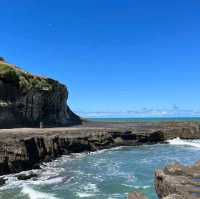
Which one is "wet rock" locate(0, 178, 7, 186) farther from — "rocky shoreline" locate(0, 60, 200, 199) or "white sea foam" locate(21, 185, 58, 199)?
"white sea foam" locate(21, 185, 58, 199)

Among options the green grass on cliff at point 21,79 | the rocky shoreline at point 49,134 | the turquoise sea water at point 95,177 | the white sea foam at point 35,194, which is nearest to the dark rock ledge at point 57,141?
the rocky shoreline at point 49,134

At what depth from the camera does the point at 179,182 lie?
17062 millimetres

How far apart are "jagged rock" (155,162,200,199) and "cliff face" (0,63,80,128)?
1649 inches

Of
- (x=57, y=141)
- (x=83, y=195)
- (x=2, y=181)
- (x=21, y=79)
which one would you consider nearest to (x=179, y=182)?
(x=83, y=195)

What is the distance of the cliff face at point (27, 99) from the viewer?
60406mm

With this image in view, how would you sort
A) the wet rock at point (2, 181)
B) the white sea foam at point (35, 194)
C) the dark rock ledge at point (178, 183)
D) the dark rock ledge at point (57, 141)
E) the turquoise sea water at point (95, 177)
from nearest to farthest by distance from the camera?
the dark rock ledge at point (178, 183) → the white sea foam at point (35, 194) → the turquoise sea water at point (95, 177) → the wet rock at point (2, 181) → the dark rock ledge at point (57, 141)

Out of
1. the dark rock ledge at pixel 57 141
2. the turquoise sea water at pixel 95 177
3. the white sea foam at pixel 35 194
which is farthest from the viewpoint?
the dark rock ledge at pixel 57 141

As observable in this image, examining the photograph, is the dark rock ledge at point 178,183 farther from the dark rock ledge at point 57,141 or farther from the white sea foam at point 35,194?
the dark rock ledge at point 57,141

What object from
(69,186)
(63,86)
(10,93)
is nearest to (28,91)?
(10,93)

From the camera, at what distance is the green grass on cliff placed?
62.6m

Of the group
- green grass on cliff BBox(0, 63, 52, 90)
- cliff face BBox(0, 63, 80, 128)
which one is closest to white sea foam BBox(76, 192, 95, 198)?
cliff face BBox(0, 63, 80, 128)

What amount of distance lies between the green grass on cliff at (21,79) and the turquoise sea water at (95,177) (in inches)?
906

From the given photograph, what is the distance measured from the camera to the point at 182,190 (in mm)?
15781

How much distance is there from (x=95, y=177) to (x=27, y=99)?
1456 inches
